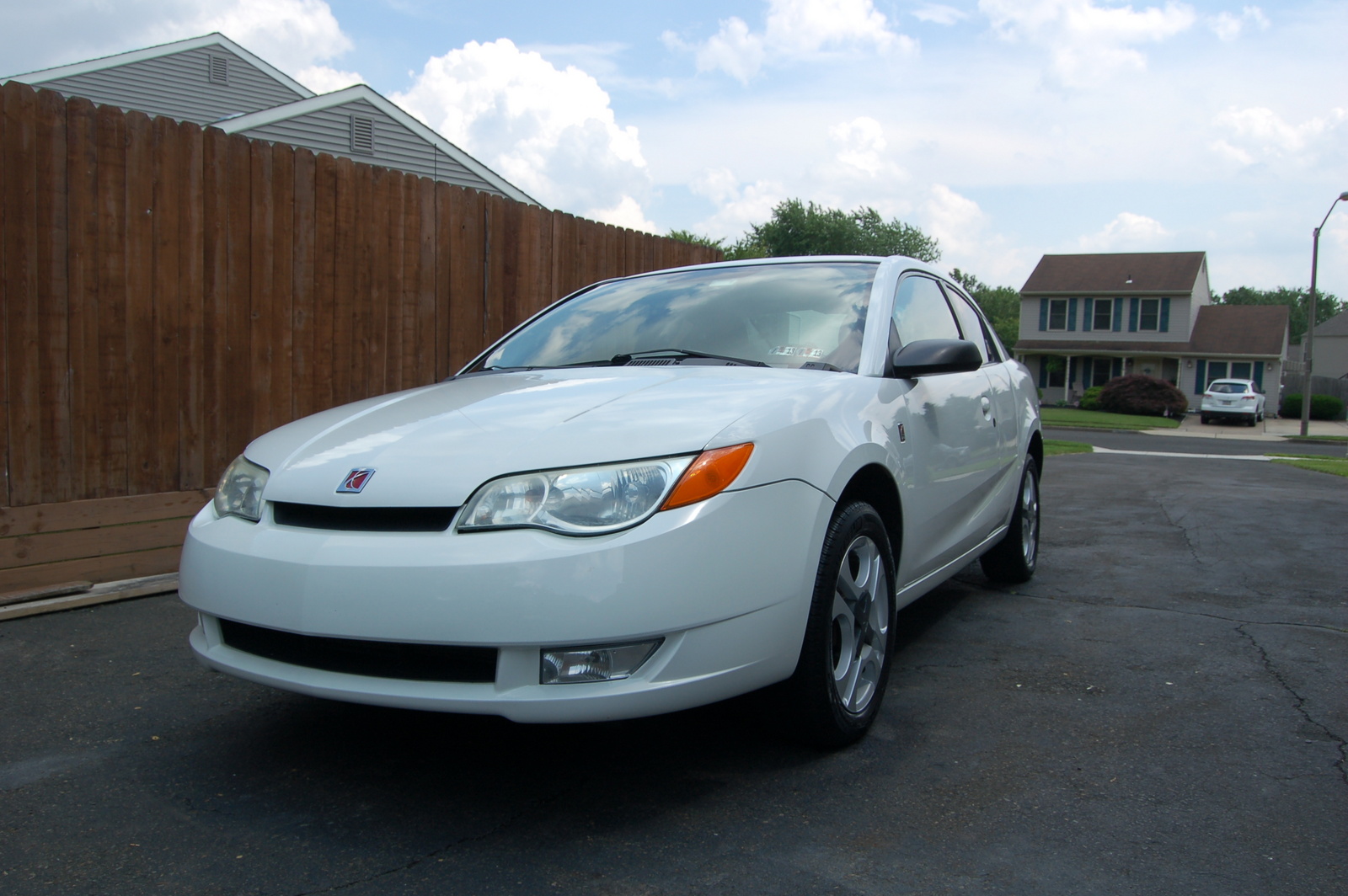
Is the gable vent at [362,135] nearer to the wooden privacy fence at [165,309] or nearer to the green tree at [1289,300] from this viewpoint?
the wooden privacy fence at [165,309]

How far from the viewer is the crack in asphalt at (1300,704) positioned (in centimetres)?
308

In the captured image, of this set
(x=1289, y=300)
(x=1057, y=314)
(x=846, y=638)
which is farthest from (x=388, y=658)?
(x=1289, y=300)

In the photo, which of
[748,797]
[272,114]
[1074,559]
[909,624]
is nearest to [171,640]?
[748,797]

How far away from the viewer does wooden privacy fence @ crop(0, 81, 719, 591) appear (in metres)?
4.76

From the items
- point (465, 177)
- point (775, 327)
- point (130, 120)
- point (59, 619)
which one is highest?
point (465, 177)

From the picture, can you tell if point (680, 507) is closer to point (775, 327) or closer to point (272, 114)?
point (775, 327)

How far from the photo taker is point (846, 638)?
3162mm

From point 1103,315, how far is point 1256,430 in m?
14.0

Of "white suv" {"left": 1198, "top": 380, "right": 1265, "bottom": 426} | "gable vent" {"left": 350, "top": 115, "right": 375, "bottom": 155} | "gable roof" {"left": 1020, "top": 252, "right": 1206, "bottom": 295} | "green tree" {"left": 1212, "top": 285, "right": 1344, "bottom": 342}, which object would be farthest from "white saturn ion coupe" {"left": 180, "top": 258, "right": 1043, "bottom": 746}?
"green tree" {"left": 1212, "top": 285, "right": 1344, "bottom": 342}

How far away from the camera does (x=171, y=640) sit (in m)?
4.37

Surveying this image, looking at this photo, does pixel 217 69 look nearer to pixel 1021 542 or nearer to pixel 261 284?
pixel 261 284

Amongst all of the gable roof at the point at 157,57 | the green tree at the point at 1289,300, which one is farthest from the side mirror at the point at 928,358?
the green tree at the point at 1289,300

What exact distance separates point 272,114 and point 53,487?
14.3m

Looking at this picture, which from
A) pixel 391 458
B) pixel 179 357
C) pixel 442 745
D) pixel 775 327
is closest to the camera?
pixel 391 458
